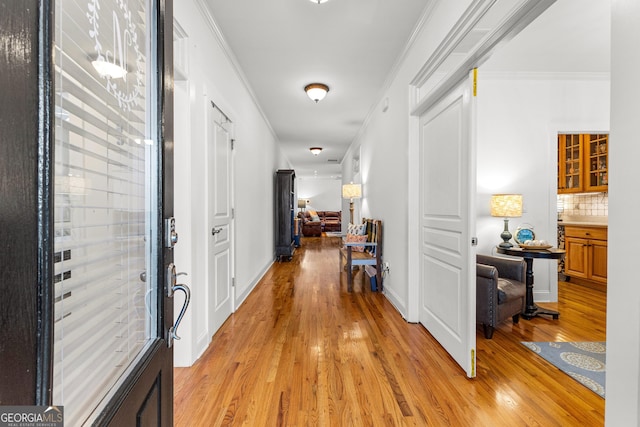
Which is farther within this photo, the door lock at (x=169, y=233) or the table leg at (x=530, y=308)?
the table leg at (x=530, y=308)

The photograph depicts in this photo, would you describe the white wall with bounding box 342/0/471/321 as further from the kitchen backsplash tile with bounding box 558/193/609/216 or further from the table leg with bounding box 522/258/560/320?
the kitchen backsplash tile with bounding box 558/193/609/216

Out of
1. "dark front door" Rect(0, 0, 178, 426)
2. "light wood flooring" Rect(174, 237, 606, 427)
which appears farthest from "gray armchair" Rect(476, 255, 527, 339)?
"dark front door" Rect(0, 0, 178, 426)

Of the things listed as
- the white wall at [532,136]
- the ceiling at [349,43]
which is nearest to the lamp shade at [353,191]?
the ceiling at [349,43]

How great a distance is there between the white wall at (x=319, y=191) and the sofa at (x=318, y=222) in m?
0.48

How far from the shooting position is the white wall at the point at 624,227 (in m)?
0.96

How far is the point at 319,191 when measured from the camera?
14750 millimetres

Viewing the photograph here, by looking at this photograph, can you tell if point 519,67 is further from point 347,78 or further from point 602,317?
point 602,317

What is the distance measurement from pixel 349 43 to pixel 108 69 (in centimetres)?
268

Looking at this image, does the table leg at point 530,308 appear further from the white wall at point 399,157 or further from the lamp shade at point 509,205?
the white wall at point 399,157

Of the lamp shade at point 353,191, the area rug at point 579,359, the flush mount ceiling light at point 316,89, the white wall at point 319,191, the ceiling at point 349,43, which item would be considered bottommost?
the area rug at point 579,359

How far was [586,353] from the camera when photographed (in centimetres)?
232

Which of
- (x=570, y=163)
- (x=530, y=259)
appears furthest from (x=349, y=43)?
(x=570, y=163)

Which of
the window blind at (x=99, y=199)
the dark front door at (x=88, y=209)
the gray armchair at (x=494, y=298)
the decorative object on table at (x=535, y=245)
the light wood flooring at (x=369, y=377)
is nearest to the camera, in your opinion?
the dark front door at (x=88, y=209)

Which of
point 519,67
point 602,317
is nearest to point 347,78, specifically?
point 519,67
